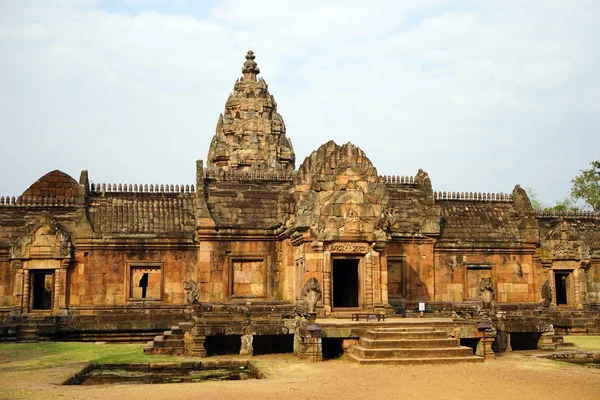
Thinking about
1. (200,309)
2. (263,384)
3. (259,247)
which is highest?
(259,247)

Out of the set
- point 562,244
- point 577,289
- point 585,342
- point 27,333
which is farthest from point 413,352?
point 577,289

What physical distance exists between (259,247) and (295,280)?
3.18 m

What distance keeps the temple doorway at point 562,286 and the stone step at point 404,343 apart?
14394mm

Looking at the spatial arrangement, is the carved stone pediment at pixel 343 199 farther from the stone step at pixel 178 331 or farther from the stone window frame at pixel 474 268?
the stone window frame at pixel 474 268

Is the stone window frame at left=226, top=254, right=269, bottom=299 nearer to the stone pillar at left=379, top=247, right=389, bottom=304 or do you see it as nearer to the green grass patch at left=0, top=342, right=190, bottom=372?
the green grass patch at left=0, top=342, right=190, bottom=372

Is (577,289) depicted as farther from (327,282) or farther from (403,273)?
(327,282)

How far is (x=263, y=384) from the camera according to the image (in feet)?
50.1

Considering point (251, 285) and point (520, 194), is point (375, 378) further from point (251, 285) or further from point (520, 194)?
point (520, 194)

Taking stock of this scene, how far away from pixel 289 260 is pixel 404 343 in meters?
7.70

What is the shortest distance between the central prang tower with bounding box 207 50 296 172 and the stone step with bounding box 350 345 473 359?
2384cm

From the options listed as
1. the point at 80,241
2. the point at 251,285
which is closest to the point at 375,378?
the point at 251,285

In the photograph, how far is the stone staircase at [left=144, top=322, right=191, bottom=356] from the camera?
68.4 ft

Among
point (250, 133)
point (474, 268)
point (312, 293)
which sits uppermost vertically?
point (250, 133)

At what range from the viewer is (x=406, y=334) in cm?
1927
